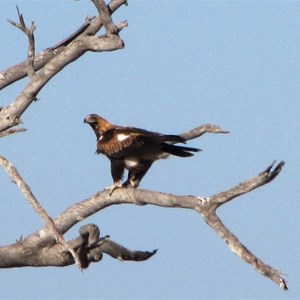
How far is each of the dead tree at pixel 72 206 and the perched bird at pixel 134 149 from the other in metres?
0.40

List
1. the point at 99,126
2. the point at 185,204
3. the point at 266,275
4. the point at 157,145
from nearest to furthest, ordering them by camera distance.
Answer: the point at 266,275
the point at 185,204
the point at 157,145
the point at 99,126

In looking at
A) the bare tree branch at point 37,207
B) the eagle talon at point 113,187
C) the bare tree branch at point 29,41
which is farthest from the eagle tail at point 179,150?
the bare tree branch at point 37,207

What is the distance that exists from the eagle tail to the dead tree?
11.1 inches

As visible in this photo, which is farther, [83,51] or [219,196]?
[83,51]

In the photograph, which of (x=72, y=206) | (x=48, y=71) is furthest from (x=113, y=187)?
(x=48, y=71)

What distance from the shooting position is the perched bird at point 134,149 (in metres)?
11.1

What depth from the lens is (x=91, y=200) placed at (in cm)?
1079

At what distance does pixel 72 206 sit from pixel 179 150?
123 centimetres

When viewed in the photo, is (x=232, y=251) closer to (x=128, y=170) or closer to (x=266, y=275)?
(x=266, y=275)

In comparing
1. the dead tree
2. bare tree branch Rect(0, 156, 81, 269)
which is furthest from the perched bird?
bare tree branch Rect(0, 156, 81, 269)

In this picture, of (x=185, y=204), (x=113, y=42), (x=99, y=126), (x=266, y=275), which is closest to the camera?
(x=266, y=275)

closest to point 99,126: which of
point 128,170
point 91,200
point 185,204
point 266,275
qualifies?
point 128,170

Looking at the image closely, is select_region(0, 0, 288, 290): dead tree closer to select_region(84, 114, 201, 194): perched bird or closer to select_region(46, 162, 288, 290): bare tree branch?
select_region(46, 162, 288, 290): bare tree branch

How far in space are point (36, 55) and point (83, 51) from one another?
3.29 feet
